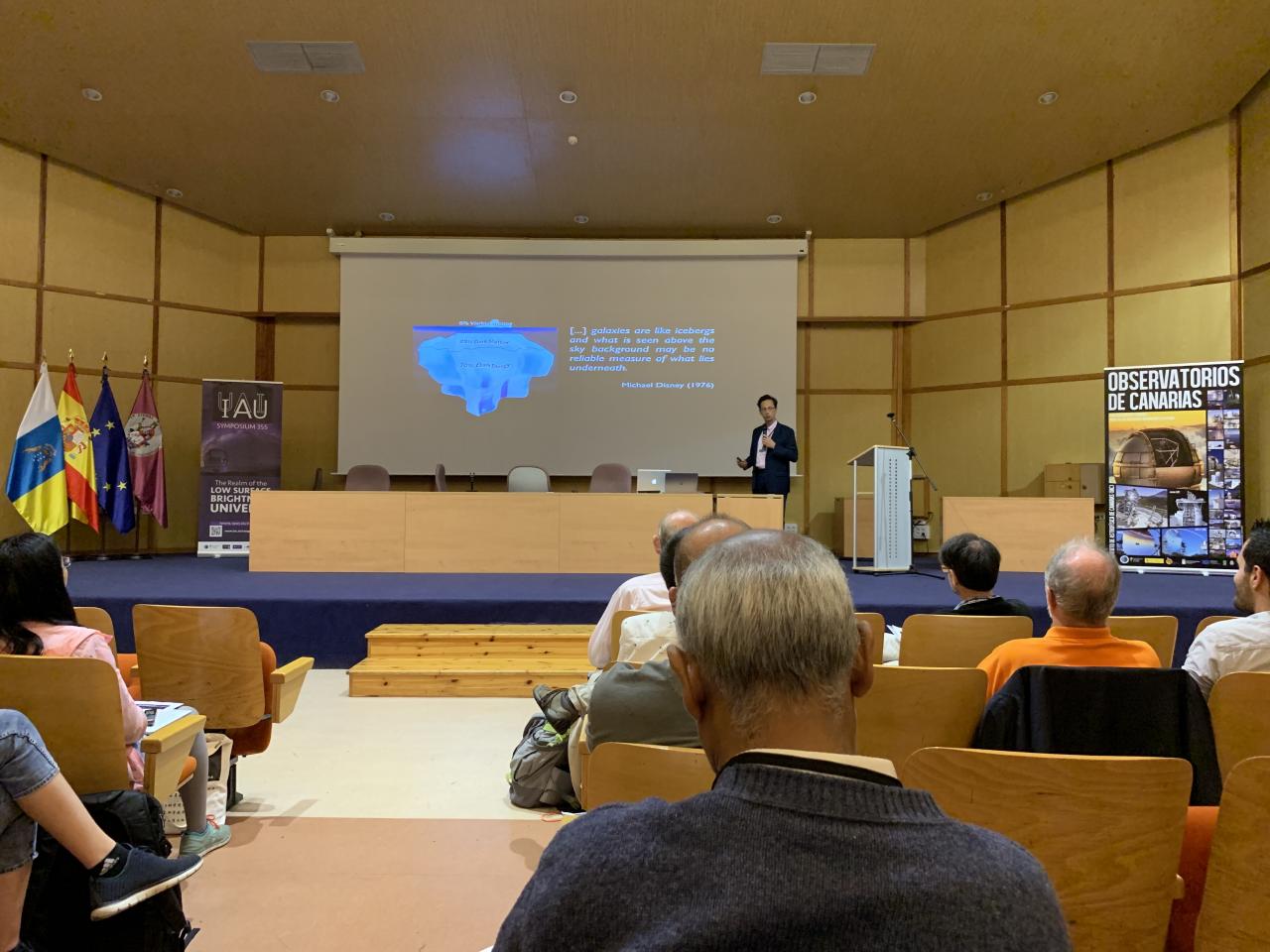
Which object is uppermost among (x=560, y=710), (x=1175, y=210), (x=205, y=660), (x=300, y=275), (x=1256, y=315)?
(x=1175, y=210)

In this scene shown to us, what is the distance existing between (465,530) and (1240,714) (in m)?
4.84

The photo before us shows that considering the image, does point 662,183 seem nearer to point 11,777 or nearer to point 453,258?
point 453,258

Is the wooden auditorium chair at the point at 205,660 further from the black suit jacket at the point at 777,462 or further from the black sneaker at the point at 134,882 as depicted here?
the black suit jacket at the point at 777,462

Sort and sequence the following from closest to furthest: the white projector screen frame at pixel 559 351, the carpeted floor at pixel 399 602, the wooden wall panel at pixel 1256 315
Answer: the carpeted floor at pixel 399 602 → the wooden wall panel at pixel 1256 315 → the white projector screen frame at pixel 559 351

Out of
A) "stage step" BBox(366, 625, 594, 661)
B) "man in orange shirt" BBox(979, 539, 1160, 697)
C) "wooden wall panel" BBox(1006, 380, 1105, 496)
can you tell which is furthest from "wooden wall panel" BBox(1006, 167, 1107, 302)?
"man in orange shirt" BBox(979, 539, 1160, 697)

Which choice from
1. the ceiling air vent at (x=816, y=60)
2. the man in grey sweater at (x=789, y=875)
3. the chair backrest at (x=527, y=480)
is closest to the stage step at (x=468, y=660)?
the chair backrest at (x=527, y=480)

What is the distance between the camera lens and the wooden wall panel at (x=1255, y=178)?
6.06m

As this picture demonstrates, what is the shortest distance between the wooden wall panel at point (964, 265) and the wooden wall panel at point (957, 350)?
16cm

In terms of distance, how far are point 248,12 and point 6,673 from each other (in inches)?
197

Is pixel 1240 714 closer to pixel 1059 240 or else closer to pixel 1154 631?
pixel 1154 631

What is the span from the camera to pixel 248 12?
5.19 meters

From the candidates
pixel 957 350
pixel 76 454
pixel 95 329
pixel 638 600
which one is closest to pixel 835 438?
pixel 957 350

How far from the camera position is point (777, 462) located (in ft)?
23.4

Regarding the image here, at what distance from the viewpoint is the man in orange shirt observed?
71.5 inches
